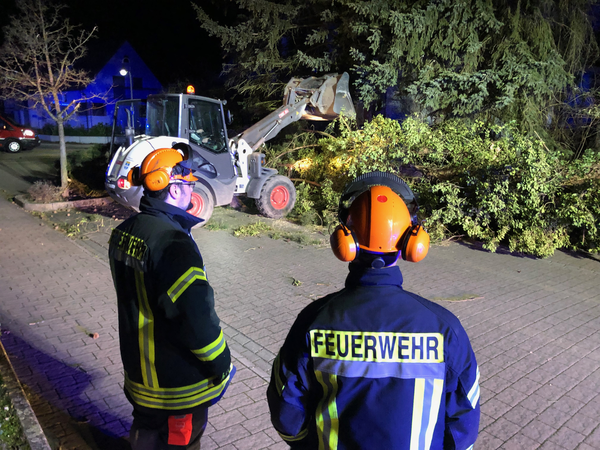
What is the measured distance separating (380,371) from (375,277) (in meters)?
0.33

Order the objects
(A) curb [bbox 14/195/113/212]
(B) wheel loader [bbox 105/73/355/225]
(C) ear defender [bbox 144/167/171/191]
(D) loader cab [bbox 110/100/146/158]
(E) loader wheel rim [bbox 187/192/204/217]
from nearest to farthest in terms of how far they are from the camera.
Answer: (C) ear defender [bbox 144/167/171/191] < (B) wheel loader [bbox 105/73/355/225] < (E) loader wheel rim [bbox 187/192/204/217] < (D) loader cab [bbox 110/100/146/158] < (A) curb [bbox 14/195/113/212]

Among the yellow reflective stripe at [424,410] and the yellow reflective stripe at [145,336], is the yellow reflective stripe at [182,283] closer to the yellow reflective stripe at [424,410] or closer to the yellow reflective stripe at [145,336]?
the yellow reflective stripe at [145,336]

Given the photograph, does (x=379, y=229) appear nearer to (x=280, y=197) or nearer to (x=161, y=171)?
(x=161, y=171)

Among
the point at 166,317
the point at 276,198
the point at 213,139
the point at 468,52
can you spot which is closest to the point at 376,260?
the point at 166,317

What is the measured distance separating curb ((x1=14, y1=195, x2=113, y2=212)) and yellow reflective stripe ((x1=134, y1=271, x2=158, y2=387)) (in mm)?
11162

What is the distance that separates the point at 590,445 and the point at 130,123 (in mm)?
10140

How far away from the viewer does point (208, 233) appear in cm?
1001

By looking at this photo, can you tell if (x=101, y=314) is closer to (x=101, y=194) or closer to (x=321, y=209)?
(x=321, y=209)

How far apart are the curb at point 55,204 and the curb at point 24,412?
8.82m

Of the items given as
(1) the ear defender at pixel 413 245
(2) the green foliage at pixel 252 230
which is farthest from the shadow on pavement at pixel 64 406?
(2) the green foliage at pixel 252 230

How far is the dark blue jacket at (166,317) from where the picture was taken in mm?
2250

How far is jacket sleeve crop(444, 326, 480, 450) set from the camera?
65.7 inches

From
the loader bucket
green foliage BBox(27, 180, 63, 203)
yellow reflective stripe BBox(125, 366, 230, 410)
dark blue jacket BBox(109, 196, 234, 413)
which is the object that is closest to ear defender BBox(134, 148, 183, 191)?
dark blue jacket BBox(109, 196, 234, 413)

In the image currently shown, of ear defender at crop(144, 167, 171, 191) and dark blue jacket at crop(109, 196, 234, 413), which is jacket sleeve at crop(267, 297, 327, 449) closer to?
dark blue jacket at crop(109, 196, 234, 413)
